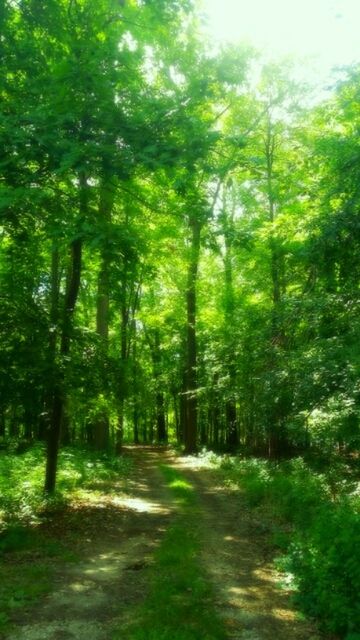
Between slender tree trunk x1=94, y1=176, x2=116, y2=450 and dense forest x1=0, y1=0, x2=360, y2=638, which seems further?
slender tree trunk x1=94, y1=176, x2=116, y2=450

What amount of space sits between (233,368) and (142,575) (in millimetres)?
14285

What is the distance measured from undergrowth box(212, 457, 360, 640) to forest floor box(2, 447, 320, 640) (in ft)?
1.05

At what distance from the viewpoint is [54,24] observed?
10320 mm

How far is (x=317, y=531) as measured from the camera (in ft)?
24.9

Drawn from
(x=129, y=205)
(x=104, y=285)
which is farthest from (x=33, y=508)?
(x=129, y=205)

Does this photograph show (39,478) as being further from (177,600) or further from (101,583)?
(177,600)

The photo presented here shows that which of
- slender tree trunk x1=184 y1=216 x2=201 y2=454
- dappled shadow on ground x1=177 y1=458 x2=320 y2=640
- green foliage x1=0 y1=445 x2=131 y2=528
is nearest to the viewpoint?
dappled shadow on ground x1=177 y1=458 x2=320 y2=640

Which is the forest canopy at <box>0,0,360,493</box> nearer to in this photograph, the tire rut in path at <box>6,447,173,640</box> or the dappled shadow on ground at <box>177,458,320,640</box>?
the dappled shadow on ground at <box>177,458,320,640</box>

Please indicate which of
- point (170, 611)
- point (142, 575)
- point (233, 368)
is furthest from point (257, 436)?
point (170, 611)

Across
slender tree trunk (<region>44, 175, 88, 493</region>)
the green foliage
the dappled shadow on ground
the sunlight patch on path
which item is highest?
slender tree trunk (<region>44, 175, 88, 493</region>)

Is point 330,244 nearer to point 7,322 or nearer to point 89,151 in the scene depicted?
point 89,151

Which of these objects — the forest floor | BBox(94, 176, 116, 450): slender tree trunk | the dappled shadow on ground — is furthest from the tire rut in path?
BBox(94, 176, 116, 450): slender tree trunk

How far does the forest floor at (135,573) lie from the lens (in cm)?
644

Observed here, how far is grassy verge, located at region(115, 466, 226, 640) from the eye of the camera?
6.13 metres
